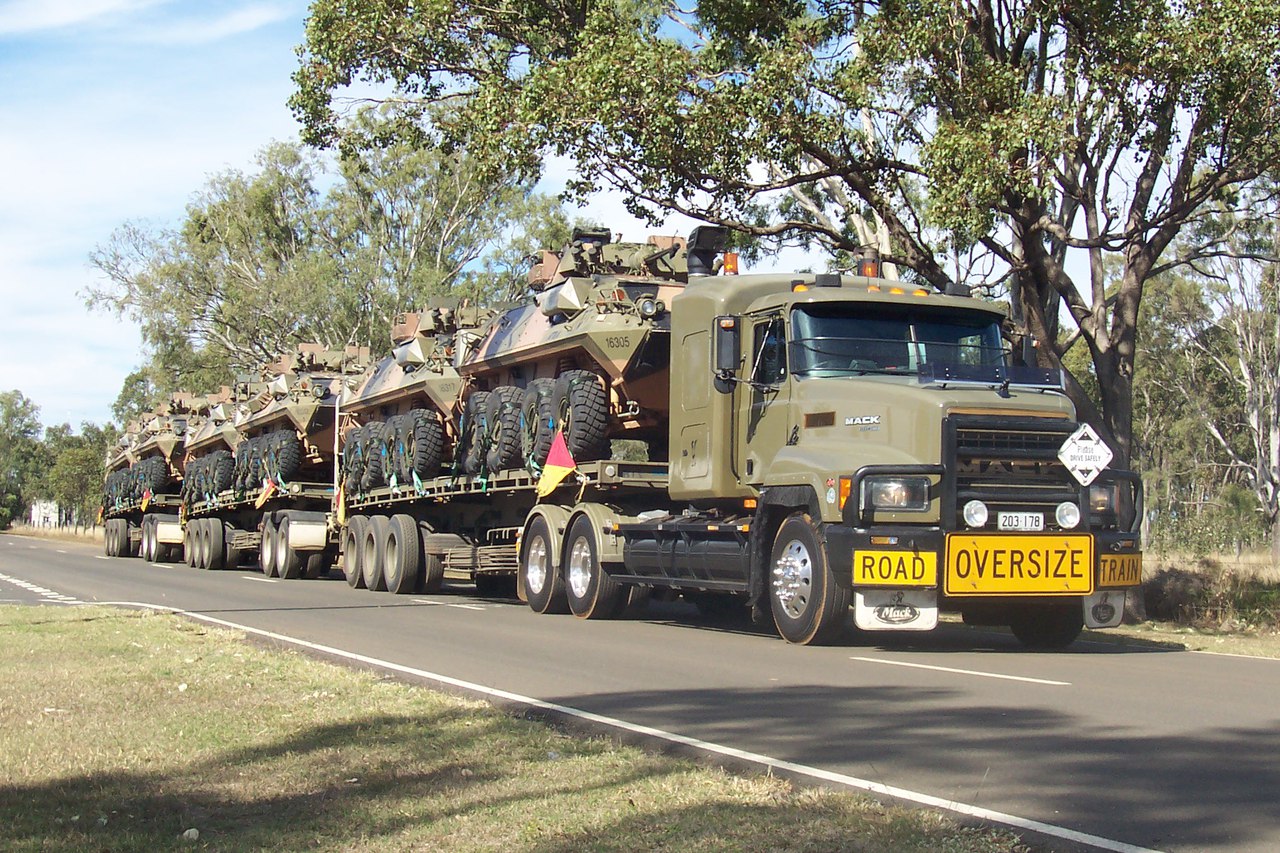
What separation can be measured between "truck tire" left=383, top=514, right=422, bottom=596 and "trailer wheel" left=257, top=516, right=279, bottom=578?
6.85 m

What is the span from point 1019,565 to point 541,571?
23.1 ft

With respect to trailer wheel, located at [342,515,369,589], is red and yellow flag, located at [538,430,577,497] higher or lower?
higher

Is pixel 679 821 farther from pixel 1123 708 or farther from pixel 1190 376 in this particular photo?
pixel 1190 376

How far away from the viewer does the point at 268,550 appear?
2898cm

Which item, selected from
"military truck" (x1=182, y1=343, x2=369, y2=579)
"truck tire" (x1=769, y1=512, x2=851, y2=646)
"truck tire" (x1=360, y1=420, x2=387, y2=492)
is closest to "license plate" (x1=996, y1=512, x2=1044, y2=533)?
"truck tire" (x1=769, y1=512, x2=851, y2=646)

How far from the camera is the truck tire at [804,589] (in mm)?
12211

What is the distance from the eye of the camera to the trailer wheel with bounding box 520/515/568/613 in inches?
669

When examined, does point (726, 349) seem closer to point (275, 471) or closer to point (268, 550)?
point (275, 471)

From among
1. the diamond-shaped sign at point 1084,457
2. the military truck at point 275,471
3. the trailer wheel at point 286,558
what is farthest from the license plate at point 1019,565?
the trailer wheel at point 286,558

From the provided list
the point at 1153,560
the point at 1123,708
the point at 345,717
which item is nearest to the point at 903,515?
the point at 1123,708

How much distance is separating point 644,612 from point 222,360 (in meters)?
37.4

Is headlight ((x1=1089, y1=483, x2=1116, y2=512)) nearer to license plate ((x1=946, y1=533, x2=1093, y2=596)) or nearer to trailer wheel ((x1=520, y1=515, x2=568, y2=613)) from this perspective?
license plate ((x1=946, y1=533, x2=1093, y2=596))

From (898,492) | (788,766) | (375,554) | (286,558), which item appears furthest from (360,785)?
(286,558)

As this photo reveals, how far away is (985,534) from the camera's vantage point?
38.8ft
